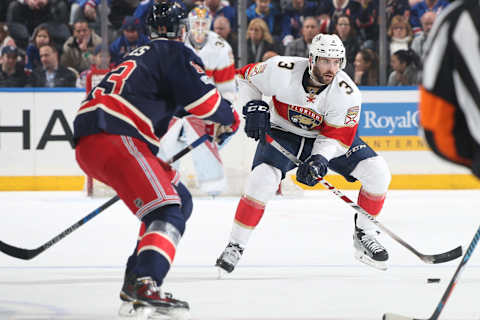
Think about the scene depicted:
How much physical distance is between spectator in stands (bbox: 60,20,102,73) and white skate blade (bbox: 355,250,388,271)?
3.64 m

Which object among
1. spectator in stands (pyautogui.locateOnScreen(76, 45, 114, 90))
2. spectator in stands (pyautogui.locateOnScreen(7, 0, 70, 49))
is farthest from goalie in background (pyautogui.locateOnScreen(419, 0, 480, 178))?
spectator in stands (pyautogui.locateOnScreen(7, 0, 70, 49))

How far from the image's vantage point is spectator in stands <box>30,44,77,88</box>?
6406 millimetres

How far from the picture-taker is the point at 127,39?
655 cm

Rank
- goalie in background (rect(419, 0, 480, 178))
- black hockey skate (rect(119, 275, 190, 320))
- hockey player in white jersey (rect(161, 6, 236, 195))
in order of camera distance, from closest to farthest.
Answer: goalie in background (rect(419, 0, 480, 178)) → black hockey skate (rect(119, 275, 190, 320)) → hockey player in white jersey (rect(161, 6, 236, 195))

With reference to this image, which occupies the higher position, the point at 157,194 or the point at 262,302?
the point at 157,194

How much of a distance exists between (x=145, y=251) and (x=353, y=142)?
5.25 feet

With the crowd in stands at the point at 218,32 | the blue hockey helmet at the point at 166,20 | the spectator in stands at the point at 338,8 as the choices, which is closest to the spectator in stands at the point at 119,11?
the crowd in stands at the point at 218,32

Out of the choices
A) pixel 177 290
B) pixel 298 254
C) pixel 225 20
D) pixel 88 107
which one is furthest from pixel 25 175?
pixel 88 107

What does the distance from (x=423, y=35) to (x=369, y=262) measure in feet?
12.6

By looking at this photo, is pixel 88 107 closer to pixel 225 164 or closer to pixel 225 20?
pixel 225 164

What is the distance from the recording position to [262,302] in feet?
9.27

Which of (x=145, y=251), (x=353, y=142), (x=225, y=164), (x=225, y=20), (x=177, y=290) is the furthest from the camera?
(x=225, y=20)

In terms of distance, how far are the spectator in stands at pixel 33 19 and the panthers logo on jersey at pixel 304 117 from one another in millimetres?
3601

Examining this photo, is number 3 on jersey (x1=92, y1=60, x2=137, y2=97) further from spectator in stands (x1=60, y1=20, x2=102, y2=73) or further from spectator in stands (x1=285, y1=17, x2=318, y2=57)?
spectator in stands (x1=285, y1=17, x2=318, y2=57)
